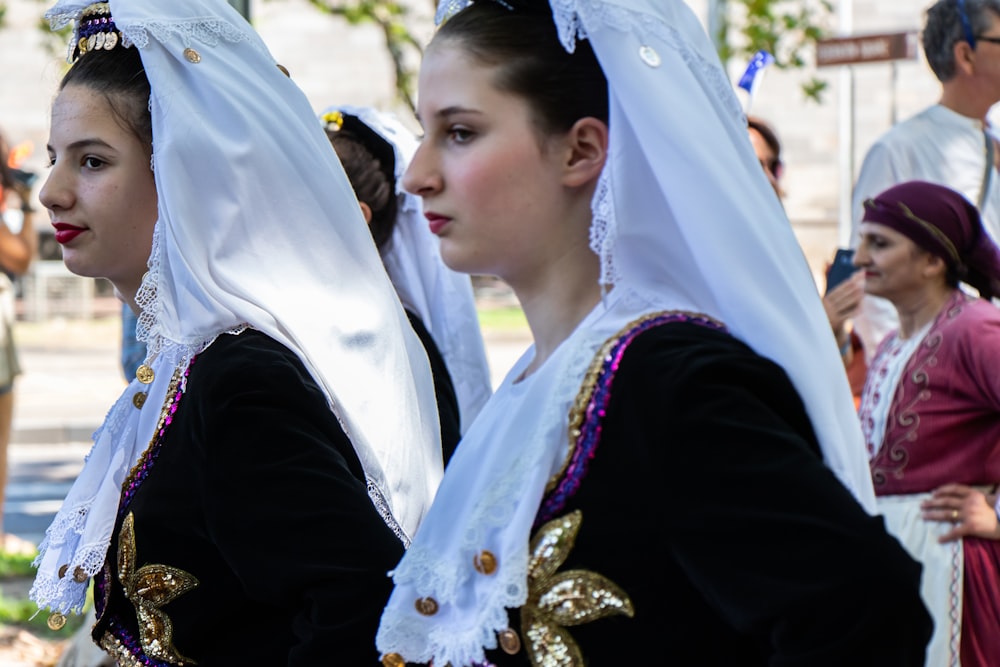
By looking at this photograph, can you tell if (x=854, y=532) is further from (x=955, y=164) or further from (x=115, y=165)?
(x=955, y=164)

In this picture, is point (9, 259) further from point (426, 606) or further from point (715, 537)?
point (715, 537)

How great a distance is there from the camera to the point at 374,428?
2574 millimetres

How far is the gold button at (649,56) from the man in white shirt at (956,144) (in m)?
3.47

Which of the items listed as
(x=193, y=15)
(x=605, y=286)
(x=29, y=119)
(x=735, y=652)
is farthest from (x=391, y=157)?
(x=29, y=119)

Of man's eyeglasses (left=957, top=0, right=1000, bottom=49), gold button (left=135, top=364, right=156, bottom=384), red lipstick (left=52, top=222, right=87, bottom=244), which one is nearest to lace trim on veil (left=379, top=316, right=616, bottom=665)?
gold button (left=135, top=364, right=156, bottom=384)

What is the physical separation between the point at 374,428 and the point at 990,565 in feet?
6.93

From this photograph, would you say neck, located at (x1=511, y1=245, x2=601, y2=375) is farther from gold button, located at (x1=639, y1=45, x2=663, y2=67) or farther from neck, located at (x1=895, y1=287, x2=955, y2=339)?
neck, located at (x1=895, y1=287, x2=955, y2=339)

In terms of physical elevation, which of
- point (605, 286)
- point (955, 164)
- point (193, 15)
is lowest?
point (955, 164)

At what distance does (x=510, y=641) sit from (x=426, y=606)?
0.45 feet

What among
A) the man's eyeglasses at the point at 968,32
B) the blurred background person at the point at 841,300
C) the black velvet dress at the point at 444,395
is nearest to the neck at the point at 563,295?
the black velvet dress at the point at 444,395

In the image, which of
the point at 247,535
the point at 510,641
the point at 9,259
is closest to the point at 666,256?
the point at 510,641

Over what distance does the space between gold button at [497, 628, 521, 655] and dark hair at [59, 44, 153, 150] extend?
3.99ft

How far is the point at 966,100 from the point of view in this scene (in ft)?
17.4

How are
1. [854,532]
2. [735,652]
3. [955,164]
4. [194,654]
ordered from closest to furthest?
[854,532] < [735,652] < [194,654] < [955,164]
